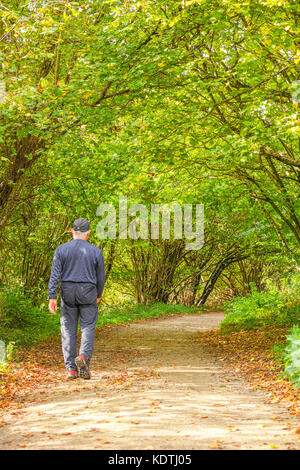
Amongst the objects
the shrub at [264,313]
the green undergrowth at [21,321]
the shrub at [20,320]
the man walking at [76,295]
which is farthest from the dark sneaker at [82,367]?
the shrub at [264,313]

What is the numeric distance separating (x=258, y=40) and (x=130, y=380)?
7.24 meters

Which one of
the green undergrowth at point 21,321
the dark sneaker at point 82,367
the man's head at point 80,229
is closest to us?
the dark sneaker at point 82,367

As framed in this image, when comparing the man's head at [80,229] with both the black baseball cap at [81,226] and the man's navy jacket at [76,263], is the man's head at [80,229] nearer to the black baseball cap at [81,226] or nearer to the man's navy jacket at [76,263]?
the black baseball cap at [81,226]

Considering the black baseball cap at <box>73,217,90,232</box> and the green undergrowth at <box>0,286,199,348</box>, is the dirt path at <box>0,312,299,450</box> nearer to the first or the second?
the black baseball cap at <box>73,217,90,232</box>

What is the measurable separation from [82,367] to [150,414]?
7.27 feet

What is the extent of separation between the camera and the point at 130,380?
285 inches

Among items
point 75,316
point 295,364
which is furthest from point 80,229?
point 295,364

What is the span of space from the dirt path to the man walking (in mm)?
423

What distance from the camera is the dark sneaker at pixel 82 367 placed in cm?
682

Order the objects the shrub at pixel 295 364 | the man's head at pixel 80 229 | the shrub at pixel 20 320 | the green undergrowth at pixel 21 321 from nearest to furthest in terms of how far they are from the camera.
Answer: the shrub at pixel 295 364
the man's head at pixel 80 229
the green undergrowth at pixel 21 321
the shrub at pixel 20 320

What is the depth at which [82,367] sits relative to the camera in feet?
22.7

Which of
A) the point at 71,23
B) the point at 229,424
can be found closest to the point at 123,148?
the point at 71,23

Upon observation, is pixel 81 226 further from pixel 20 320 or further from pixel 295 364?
pixel 20 320

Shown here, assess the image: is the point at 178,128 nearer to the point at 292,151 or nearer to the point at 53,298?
the point at 292,151
